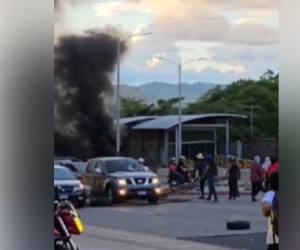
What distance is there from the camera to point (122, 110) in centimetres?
293

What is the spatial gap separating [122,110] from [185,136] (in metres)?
0.30

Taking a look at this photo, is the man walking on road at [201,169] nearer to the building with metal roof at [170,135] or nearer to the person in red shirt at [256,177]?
the building with metal roof at [170,135]

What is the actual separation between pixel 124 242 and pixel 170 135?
1.66 feet

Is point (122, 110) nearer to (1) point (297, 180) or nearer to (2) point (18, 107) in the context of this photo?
(2) point (18, 107)

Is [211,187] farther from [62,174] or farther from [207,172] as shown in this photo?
[62,174]

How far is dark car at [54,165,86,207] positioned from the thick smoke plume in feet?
0.34

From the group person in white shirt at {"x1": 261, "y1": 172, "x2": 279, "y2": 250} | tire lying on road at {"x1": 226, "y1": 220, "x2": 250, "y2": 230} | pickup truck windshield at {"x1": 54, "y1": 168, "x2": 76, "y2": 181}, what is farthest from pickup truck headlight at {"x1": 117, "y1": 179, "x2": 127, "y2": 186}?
person in white shirt at {"x1": 261, "y1": 172, "x2": 279, "y2": 250}

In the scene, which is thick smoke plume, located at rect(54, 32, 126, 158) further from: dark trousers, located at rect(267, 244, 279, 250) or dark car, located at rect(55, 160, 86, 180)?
dark trousers, located at rect(267, 244, 279, 250)

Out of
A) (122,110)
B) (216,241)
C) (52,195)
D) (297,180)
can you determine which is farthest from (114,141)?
(297,180)

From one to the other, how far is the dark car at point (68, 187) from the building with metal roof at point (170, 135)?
252 millimetres

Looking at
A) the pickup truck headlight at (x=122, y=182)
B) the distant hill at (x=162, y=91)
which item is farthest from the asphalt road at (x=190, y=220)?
the distant hill at (x=162, y=91)

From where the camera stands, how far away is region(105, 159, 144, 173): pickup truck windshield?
293cm

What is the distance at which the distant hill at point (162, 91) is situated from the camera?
114 inches

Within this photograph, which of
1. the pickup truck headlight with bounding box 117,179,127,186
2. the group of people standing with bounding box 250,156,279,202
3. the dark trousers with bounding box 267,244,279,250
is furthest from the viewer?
the pickup truck headlight with bounding box 117,179,127,186
